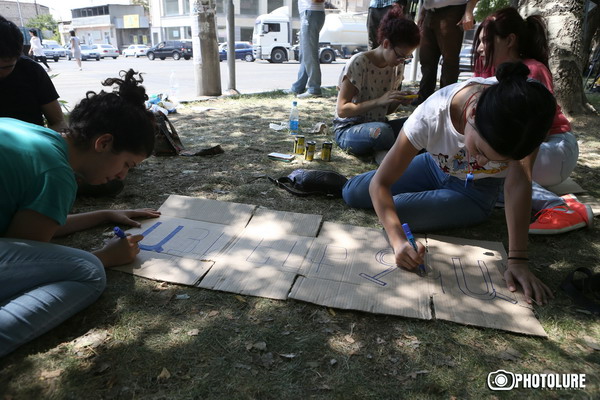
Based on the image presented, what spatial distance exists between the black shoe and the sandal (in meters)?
2.41

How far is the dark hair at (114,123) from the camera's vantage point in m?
1.46

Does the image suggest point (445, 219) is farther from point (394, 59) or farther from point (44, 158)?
point (44, 158)

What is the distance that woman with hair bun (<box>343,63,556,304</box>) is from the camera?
1.37 m

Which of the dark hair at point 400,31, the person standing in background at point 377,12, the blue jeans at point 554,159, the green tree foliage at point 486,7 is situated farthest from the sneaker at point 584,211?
the green tree foliage at point 486,7

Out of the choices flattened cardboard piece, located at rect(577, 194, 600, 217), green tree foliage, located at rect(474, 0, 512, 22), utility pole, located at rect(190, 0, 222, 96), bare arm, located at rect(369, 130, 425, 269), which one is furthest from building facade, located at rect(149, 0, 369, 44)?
bare arm, located at rect(369, 130, 425, 269)

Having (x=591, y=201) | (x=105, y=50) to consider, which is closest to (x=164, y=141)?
(x=591, y=201)

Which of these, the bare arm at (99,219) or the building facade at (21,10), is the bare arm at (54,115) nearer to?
the bare arm at (99,219)

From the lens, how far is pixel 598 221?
2469mm

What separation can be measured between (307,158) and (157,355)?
230 cm

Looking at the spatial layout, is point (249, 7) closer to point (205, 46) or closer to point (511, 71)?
point (205, 46)

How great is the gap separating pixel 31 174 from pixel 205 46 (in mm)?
5455

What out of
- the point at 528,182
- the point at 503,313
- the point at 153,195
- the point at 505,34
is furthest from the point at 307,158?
the point at 503,313

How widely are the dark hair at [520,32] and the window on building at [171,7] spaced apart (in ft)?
126

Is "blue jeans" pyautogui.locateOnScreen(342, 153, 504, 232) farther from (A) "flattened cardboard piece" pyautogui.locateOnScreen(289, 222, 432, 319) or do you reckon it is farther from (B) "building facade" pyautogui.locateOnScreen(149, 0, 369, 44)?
(B) "building facade" pyautogui.locateOnScreen(149, 0, 369, 44)
